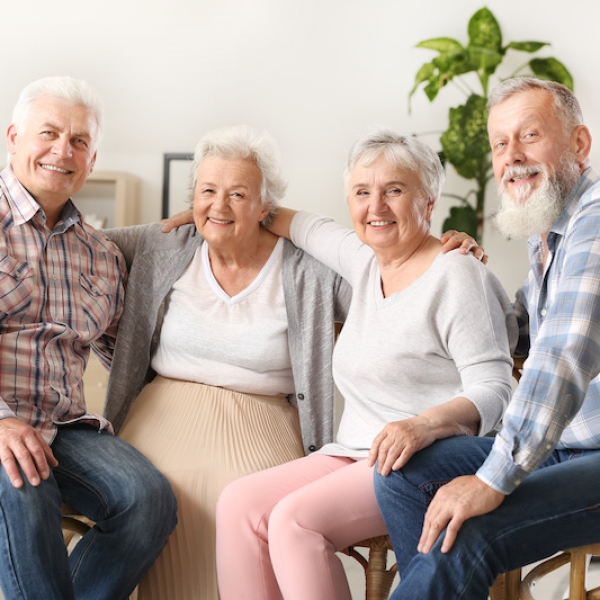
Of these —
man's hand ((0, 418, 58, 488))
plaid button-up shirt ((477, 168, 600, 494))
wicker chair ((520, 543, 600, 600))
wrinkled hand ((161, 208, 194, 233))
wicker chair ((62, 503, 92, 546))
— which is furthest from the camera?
wrinkled hand ((161, 208, 194, 233))

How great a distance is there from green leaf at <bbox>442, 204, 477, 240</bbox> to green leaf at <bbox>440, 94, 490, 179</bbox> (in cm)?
20

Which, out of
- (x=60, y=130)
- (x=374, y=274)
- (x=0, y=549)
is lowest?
(x=0, y=549)

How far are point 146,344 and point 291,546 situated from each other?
0.70m

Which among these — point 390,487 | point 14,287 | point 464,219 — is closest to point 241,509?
point 390,487

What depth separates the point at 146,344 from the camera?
2.01 m

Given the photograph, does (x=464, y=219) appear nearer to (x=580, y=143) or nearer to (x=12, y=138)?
(x=580, y=143)

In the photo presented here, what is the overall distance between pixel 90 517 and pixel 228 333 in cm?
52

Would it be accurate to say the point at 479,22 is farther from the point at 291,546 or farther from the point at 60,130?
the point at 291,546

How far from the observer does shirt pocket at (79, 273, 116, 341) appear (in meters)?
1.88

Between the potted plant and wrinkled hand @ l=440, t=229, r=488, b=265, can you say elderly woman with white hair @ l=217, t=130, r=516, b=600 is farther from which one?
the potted plant

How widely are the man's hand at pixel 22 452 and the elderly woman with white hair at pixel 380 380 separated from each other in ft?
1.22

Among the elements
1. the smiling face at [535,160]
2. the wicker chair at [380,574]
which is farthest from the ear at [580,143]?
the wicker chair at [380,574]

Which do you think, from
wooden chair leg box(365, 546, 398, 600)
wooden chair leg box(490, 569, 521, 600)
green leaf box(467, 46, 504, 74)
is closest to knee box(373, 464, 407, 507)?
wooden chair leg box(365, 546, 398, 600)

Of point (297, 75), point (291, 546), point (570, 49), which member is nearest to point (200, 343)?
point (291, 546)
